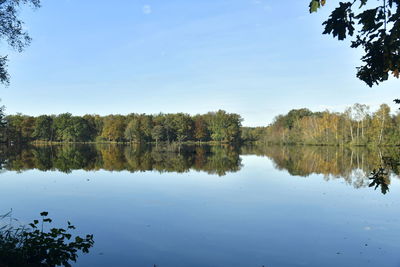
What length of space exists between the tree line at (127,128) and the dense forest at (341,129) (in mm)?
14547

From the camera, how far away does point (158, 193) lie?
15617mm

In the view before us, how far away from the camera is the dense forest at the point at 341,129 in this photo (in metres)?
56.2

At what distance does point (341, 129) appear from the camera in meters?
67.0

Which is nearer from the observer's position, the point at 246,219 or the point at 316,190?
the point at 246,219

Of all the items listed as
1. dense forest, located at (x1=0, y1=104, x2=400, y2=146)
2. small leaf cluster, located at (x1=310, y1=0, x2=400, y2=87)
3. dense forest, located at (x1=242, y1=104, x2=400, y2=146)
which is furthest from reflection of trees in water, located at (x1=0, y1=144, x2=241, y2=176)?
dense forest, located at (x1=0, y1=104, x2=400, y2=146)

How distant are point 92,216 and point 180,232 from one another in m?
3.59

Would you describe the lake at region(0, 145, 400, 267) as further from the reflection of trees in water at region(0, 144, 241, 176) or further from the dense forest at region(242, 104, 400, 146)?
the dense forest at region(242, 104, 400, 146)

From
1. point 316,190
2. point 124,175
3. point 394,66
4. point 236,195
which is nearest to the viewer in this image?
point 394,66

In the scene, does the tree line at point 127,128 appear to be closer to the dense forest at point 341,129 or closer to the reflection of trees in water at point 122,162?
the dense forest at point 341,129

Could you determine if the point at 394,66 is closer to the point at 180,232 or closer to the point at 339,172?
the point at 180,232

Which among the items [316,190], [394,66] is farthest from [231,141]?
[394,66]

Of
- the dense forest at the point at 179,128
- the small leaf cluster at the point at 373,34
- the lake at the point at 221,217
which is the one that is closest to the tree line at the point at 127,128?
the dense forest at the point at 179,128

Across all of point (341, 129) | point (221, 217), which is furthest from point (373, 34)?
point (341, 129)

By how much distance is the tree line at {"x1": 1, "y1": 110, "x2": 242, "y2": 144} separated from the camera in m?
87.8
